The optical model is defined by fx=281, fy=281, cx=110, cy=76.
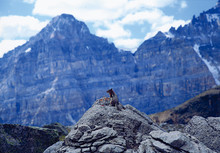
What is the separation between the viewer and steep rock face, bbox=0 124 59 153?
24.4 meters

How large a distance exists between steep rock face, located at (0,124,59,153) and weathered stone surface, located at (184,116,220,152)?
42.5ft

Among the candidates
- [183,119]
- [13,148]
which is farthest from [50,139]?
[183,119]

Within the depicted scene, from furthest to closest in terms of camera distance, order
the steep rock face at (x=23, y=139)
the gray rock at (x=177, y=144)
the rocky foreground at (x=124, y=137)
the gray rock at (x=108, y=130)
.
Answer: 1. the steep rock face at (x=23, y=139)
2. the gray rock at (x=108, y=130)
3. the rocky foreground at (x=124, y=137)
4. the gray rock at (x=177, y=144)

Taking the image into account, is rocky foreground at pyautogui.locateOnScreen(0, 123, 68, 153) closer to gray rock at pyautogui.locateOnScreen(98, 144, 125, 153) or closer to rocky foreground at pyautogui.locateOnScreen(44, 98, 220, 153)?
rocky foreground at pyautogui.locateOnScreen(44, 98, 220, 153)

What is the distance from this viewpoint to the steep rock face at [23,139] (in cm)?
2438

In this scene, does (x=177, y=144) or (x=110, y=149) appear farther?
(x=110, y=149)

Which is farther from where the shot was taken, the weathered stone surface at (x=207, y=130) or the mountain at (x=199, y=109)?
the mountain at (x=199, y=109)

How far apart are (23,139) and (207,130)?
15.9 metres

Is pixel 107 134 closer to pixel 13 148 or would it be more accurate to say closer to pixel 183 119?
pixel 13 148

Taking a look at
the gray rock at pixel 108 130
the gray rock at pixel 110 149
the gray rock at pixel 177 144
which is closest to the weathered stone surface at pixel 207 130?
the gray rock at pixel 108 130

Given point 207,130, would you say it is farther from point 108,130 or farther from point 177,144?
point 108,130

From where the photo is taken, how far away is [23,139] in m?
25.4

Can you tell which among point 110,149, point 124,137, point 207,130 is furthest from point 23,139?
point 207,130

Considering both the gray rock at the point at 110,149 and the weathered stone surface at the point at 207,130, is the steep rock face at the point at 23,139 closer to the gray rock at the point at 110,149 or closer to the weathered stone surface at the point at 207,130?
the gray rock at the point at 110,149
